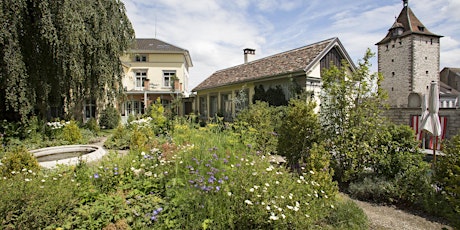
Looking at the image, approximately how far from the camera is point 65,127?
10.5 metres

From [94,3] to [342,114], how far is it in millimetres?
11903

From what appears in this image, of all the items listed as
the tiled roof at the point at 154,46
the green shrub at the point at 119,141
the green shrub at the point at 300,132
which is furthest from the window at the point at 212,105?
the green shrub at the point at 300,132

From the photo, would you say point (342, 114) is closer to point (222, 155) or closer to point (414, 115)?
point (222, 155)

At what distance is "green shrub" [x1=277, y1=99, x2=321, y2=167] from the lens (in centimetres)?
582

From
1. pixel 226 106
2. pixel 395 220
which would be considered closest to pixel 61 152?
pixel 395 220

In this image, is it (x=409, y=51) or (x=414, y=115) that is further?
(x=409, y=51)

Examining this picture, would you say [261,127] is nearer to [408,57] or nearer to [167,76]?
[167,76]

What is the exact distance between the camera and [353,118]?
5301 mm

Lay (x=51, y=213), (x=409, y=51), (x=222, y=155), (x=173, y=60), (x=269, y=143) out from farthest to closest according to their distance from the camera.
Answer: (x=409, y=51), (x=173, y=60), (x=269, y=143), (x=222, y=155), (x=51, y=213)

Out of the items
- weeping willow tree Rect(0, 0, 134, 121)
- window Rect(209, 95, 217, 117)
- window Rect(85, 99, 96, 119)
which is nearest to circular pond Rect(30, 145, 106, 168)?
weeping willow tree Rect(0, 0, 134, 121)

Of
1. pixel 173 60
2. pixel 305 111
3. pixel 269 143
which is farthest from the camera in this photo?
pixel 173 60

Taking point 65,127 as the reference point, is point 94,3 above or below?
above

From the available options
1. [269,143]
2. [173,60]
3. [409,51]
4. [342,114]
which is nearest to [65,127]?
[269,143]

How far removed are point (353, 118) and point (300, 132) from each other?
1221 millimetres
